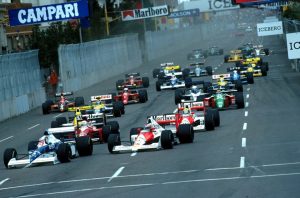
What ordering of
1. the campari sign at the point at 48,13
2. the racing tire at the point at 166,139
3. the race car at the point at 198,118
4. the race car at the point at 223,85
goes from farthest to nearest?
the campari sign at the point at 48,13 → the race car at the point at 223,85 → the race car at the point at 198,118 → the racing tire at the point at 166,139

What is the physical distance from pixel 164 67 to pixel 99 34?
36675 mm

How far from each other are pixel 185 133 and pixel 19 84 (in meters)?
25.8

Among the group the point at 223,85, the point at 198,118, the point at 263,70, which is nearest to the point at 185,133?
the point at 198,118

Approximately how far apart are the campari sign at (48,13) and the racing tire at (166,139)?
34.0 metres

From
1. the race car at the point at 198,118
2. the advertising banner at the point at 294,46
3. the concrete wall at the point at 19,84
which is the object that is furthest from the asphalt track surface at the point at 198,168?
the concrete wall at the point at 19,84

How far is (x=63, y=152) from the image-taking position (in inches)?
1025

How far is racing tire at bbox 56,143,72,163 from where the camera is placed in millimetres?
25969

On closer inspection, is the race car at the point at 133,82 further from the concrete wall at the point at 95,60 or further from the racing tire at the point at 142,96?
the racing tire at the point at 142,96

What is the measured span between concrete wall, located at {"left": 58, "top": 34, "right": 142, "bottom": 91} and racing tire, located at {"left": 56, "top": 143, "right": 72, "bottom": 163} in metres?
37.4

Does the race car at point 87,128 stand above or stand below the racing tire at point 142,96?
above

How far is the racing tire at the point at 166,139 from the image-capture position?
26.5 metres

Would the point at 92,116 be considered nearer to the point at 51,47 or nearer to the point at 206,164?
the point at 206,164

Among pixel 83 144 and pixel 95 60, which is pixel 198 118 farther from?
pixel 95 60

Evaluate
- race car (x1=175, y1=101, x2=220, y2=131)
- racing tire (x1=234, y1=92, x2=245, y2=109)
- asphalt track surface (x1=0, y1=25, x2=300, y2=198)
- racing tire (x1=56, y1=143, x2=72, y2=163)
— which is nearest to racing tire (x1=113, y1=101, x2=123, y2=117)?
asphalt track surface (x1=0, y1=25, x2=300, y2=198)
